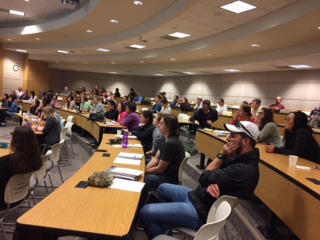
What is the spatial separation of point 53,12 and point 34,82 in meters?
8.53

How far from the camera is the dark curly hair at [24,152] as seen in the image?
2.47 metres

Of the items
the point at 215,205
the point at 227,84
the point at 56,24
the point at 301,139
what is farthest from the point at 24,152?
the point at 227,84

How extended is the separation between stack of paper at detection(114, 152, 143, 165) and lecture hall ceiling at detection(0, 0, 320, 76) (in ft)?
11.9

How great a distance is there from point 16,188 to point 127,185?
103 centimetres

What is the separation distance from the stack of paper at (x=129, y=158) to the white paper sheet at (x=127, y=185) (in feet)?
2.02

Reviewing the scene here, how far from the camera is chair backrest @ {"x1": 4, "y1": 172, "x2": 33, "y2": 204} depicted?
2.40 m

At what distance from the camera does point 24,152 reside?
8.41 feet

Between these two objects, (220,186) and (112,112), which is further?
(112,112)

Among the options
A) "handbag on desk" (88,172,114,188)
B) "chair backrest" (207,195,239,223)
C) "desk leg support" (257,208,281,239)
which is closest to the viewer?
"chair backrest" (207,195,239,223)

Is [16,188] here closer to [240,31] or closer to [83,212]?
[83,212]

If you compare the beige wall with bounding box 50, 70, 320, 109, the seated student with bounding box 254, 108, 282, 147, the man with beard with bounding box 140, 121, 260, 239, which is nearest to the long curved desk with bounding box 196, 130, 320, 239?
the man with beard with bounding box 140, 121, 260, 239

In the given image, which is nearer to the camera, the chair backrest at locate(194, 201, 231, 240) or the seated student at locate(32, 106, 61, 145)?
the chair backrest at locate(194, 201, 231, 240)

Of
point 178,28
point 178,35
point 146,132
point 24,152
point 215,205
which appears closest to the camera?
point 215,205

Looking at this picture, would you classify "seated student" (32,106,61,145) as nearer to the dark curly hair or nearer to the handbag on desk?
the dark curly hair
